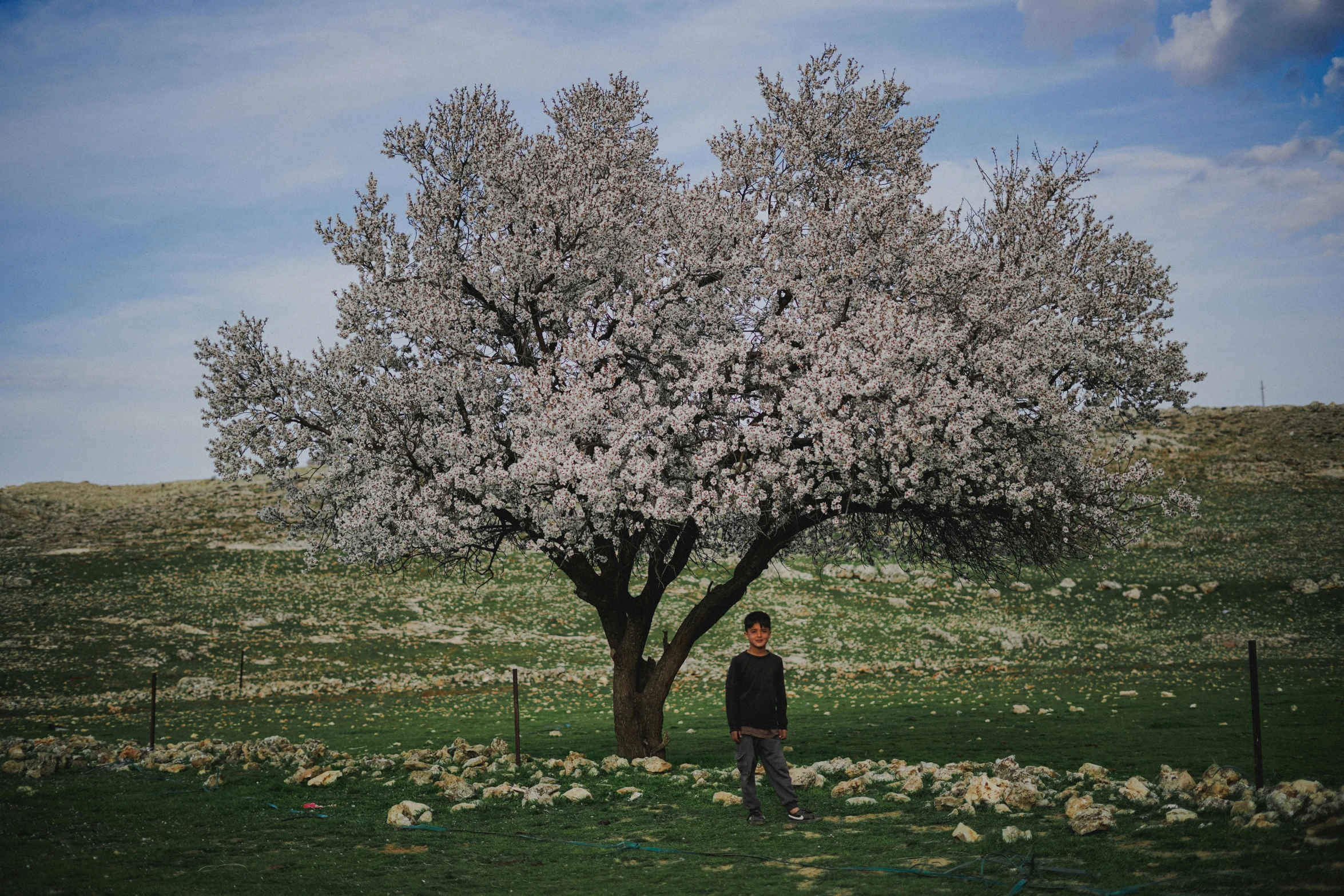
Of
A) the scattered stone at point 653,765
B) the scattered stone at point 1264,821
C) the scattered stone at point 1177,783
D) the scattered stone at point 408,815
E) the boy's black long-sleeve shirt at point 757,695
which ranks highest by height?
the boy's black long-sleeve shirt at point 757,695

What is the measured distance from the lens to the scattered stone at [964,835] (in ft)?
36.9

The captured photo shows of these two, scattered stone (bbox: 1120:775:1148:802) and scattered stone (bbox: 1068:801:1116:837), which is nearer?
scattered stone (bbox: 1068:801:1116:837)

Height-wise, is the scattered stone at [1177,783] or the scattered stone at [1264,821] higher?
the scattered stone at [1264,821]

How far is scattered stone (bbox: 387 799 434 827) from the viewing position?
14.2 metres

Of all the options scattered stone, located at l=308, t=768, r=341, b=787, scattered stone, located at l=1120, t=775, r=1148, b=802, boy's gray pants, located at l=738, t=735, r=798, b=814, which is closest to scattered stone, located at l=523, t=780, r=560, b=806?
boy's gray pants, located at l=738, t=735, r=798, b=814

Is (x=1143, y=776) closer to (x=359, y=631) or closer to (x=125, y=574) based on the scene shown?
(x=359, y=631)

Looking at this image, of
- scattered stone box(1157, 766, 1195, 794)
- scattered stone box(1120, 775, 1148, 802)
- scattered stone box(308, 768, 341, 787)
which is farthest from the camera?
scattered stone box(308, 768, 341, 787)

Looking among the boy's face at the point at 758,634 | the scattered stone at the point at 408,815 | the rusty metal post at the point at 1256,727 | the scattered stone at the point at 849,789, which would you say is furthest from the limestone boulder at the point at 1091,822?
the scattered stone at the point at 408,815

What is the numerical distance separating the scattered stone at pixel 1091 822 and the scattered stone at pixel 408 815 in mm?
9428

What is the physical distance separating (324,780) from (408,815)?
→ 4.48m

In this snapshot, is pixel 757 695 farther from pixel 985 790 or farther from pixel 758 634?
pixel 985 790

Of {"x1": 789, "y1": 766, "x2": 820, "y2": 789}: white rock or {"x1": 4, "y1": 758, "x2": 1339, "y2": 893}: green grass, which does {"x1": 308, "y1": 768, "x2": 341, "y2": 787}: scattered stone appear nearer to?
{"x1": 4, "y1": 758, "x2": 1339, "y2": 893}: green grass

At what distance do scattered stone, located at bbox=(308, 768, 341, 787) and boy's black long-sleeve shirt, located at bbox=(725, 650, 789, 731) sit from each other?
8.78 metres

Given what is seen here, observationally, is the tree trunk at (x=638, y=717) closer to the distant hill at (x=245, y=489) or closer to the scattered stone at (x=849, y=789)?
the scattered stone at (x=849, y=789)
